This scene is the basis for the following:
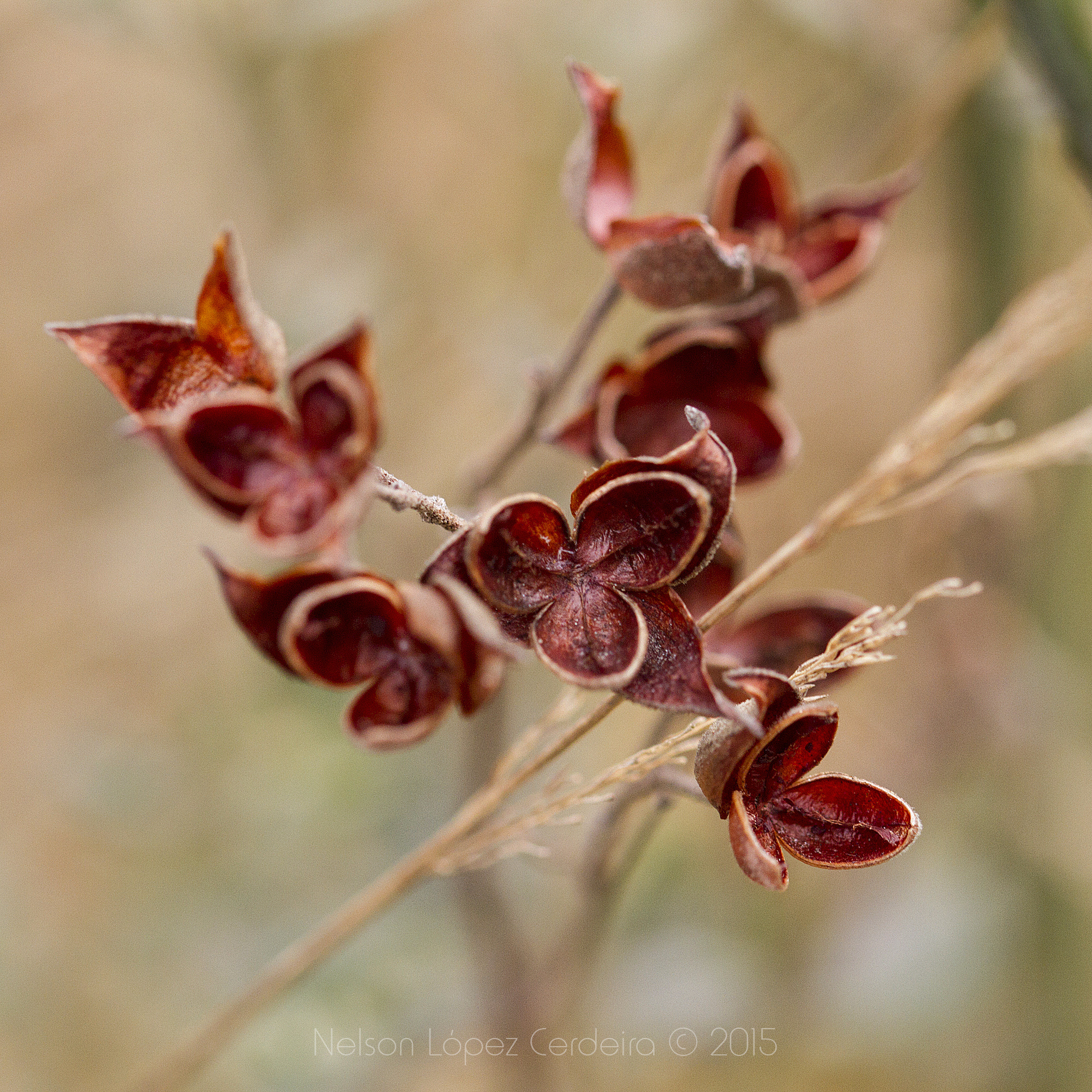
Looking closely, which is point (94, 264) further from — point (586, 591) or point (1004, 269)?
point (586, 591)

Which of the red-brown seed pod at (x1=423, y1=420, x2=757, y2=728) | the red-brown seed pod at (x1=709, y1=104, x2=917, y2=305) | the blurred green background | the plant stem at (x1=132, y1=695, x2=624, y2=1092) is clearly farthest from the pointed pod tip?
the blurred green background

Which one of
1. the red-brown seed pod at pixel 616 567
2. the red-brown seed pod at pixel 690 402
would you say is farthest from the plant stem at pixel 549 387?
the red-brown seed pod at pixel 616 567

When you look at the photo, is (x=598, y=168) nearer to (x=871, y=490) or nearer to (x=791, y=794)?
(x=871, y=490)

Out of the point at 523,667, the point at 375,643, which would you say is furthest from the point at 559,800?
the point at 523,667

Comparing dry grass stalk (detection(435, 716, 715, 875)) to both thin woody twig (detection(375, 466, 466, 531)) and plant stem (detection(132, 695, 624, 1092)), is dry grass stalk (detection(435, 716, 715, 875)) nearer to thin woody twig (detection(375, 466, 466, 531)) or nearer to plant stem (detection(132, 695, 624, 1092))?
plant stem (detection(132, 695, 624, 1092))

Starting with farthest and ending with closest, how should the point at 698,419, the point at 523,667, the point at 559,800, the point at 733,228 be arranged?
the point at 523,667, the point at 733,228, the point at 559,800, the point at 698,419
